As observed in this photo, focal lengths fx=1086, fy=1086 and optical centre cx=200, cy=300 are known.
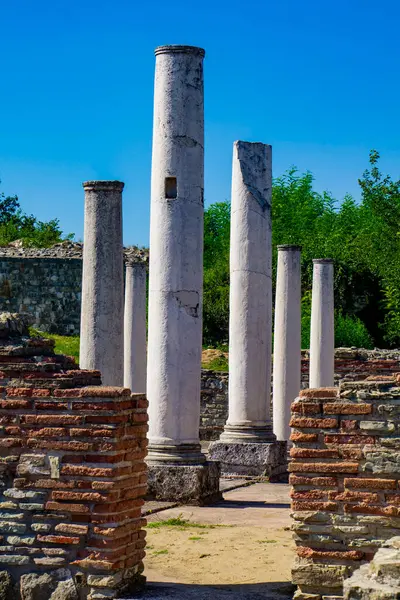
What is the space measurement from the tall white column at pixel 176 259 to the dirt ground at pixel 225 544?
0.98 meters

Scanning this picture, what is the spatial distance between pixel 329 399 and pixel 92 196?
6331mm

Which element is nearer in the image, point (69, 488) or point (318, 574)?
point (318, 574)

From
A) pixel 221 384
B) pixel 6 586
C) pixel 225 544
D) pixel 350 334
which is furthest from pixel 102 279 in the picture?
pixel 350 334

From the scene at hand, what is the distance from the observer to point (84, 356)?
1368 cm

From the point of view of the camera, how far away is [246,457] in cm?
1556

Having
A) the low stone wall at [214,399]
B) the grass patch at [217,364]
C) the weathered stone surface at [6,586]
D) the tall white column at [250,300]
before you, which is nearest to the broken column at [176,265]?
the tall white column at [250,300]

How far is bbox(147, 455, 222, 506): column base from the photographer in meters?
12.6

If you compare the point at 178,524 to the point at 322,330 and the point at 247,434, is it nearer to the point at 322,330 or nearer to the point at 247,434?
the point at 247,434

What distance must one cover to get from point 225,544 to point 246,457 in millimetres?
5159

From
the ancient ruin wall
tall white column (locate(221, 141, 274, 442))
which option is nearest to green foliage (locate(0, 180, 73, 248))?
the ancient ruin wall

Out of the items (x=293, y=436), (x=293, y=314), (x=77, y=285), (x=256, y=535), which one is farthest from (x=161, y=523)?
(x=77, y=285)

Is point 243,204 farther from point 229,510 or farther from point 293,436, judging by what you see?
point 293,436

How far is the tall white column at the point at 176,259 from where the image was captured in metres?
13.0

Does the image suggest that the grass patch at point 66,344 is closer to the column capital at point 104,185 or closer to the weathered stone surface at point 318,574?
the column capital at point 104,185
